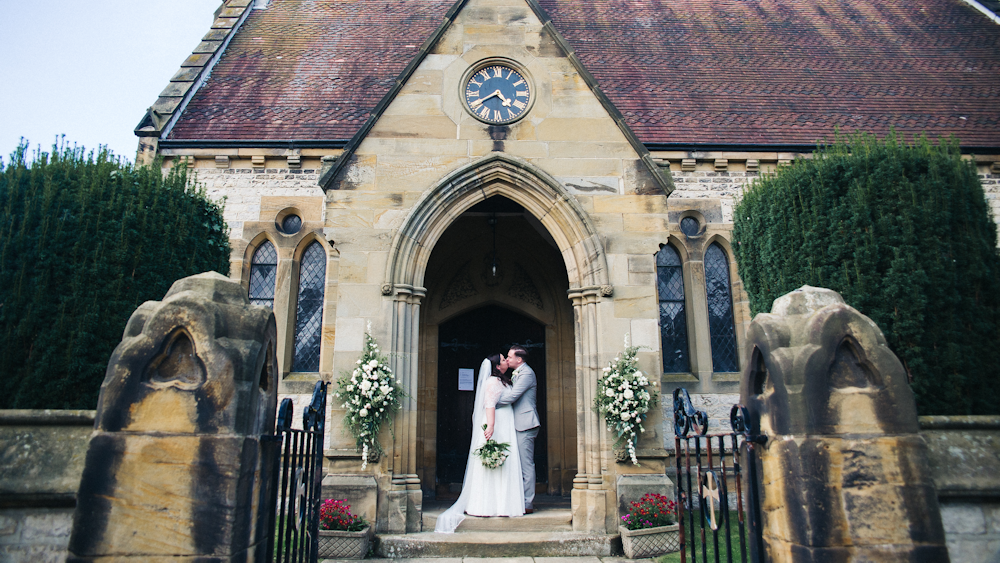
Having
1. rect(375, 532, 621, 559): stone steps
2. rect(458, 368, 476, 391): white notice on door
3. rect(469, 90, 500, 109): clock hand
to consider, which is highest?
rect(469, 90, 500, 109): clock hand

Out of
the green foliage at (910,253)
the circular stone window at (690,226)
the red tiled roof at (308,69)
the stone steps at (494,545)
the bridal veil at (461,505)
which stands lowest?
the stone steps at (494,545)

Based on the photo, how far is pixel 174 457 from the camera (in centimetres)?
306

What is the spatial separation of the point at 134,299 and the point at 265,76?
8.01 m

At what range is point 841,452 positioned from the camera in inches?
124

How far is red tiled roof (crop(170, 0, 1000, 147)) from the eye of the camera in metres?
11.1

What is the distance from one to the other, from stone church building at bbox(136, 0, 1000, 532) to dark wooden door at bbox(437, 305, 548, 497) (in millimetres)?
37

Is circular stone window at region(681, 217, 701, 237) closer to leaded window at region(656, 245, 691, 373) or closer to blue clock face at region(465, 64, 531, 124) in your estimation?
leaded window at region(656, 245, 691, 373)

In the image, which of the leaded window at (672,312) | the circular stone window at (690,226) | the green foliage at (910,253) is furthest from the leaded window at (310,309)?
the green foliage at (910,253)

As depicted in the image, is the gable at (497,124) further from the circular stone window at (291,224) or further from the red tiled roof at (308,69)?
the circular stone window at (291,224)

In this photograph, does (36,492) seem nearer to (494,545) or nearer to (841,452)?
(494,545)

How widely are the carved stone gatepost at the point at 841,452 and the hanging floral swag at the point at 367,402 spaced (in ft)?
14.1

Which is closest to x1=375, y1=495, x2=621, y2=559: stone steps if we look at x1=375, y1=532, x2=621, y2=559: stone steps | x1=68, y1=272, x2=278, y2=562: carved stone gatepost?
x1=375, y1=532, x2=621, y2=559: stone steps

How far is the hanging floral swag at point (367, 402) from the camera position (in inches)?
Result: 260

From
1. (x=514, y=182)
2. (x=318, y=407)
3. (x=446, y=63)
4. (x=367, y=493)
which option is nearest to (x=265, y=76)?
(x=446, y=63)
